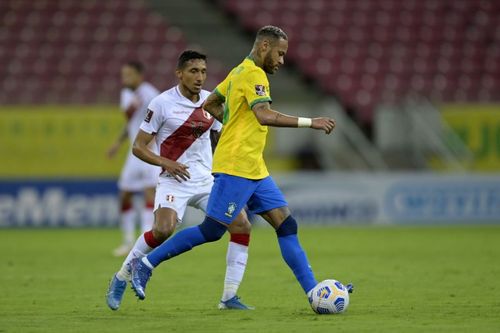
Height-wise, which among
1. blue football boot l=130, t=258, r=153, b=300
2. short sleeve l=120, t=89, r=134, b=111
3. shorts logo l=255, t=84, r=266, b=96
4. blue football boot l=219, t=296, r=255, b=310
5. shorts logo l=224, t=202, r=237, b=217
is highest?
shorts logo l=255, t=84, r=266, b=96

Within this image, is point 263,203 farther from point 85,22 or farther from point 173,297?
point 85,22

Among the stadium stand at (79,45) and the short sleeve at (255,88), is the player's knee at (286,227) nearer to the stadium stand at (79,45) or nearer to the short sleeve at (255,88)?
the short sleeve at (255,88)

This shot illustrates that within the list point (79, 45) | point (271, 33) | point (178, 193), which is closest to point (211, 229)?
point (178, 193)

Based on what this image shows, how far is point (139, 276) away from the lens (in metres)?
8.35

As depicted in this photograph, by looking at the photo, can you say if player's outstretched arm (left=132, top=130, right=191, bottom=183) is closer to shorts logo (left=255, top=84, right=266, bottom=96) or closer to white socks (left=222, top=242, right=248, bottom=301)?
white socks (left=222, top=242, right=248, bottom=301)

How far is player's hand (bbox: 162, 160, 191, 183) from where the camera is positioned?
8755 millimetres

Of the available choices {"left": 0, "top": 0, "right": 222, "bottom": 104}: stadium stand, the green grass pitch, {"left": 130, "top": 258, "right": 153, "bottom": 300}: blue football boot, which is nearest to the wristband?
the green grass pitch

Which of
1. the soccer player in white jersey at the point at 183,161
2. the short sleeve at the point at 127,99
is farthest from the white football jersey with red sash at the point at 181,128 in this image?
the short sleeve at the point at 127,99

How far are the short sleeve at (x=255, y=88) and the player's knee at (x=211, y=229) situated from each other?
103 centimetres

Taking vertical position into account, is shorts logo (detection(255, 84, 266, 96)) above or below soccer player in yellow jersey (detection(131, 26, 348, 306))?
above

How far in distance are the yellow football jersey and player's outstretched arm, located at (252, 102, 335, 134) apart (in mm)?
196

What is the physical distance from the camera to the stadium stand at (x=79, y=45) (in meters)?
22.8

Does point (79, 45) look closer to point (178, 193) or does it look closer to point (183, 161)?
point (183, 161)

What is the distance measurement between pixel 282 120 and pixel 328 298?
1414 millimetres
